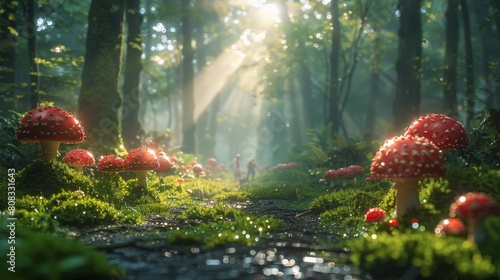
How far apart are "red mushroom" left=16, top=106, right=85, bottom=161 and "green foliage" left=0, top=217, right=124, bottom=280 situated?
14.4 feet

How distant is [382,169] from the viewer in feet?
16.9

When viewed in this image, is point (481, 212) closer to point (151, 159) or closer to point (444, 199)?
point (444, 199)

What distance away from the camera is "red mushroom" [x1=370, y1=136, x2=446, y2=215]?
4934mm

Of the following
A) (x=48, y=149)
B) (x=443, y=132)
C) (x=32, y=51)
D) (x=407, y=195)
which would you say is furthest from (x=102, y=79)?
(x=407, y=195)

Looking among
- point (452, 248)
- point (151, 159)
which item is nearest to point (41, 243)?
point (452, 248)

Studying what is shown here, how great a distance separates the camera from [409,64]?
15000 mm

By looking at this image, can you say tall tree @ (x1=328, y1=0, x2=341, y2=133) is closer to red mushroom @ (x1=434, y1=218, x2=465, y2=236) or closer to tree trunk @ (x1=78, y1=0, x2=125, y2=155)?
tree trunk @ (x1=78, y1=0, x2=125, y2=155)

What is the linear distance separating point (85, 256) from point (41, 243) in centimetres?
33

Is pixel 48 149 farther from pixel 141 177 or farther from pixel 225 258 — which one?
pixel 225 258

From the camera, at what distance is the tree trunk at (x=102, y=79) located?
1155 centimetres

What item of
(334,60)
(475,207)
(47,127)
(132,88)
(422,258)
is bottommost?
(422,258)

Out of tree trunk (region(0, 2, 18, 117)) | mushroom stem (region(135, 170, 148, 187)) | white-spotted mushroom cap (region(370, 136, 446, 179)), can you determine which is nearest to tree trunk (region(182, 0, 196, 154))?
tree trunk (region(0, 2, 18, 117))

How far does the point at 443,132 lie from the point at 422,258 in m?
3.50

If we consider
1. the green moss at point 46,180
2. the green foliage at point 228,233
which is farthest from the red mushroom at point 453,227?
the green moss at point 46,180
